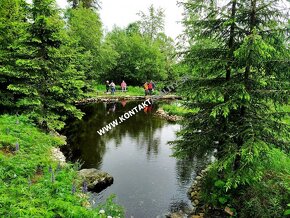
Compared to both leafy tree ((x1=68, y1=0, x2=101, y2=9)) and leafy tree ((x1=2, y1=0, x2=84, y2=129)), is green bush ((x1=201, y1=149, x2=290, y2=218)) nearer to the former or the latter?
leafy tree ((x1=2, y1=0, x2=84, y2=129))

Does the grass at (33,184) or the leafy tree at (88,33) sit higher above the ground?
the leafy tree at (88,33)

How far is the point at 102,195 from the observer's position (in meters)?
8.64

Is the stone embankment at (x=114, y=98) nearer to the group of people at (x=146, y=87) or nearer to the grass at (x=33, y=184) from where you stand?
the group of people at (x=146, y=87)

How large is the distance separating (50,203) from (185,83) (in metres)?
4.72

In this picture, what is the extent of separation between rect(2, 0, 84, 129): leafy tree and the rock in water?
11.8 feet

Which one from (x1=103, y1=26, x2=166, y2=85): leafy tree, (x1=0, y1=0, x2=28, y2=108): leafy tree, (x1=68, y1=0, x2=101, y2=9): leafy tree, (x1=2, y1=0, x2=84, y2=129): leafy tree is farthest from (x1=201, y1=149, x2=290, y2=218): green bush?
(x1=68, y1=0, x2=101, y2=9): leafy tree

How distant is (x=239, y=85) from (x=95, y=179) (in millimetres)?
5717

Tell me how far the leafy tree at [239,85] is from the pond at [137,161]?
6.19 feet

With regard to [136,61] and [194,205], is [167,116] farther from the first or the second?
[136,61]

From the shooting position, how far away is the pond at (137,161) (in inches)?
337

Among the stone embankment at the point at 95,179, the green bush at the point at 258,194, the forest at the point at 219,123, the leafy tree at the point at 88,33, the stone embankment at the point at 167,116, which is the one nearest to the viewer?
the forest at the point at 219,123

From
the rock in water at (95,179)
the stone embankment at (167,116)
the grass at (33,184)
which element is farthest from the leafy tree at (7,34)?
the stone embankment at (167,116)

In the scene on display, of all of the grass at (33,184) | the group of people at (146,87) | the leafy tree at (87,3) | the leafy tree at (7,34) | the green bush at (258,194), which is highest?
the leafy tree at (87,3)

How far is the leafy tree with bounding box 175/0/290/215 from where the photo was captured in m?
6.14
